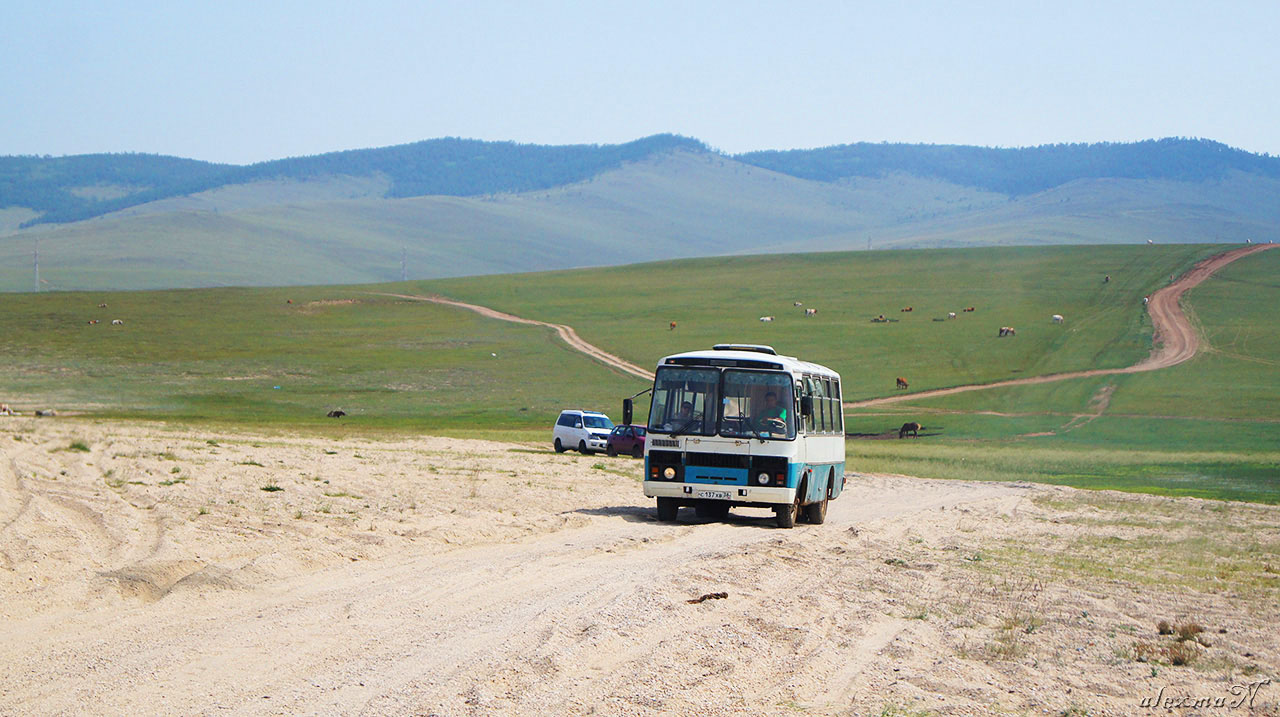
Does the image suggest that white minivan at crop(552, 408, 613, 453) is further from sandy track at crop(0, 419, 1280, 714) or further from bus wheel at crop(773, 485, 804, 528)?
bus wheel at crop(773, 485, 804, 528)

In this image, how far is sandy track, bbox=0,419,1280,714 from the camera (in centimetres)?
952

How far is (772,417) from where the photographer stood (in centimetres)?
2214

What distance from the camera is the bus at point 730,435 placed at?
21828 millimetres

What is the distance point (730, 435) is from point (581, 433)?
25.3 meters

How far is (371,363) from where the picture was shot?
83375mm

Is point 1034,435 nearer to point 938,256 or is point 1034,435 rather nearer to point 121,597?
point 121,597

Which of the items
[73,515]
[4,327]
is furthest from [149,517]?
[4,327]

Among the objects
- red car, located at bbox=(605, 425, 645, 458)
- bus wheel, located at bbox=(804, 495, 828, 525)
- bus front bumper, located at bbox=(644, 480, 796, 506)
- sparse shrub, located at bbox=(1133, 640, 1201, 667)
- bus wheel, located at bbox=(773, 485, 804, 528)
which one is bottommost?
red car, located at bbox=(605, 425, 645, 458)

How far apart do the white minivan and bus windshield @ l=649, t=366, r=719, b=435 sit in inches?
951

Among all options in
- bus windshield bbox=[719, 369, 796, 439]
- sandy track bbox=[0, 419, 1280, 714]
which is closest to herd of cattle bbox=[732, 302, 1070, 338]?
sandy track bbox=[0, 419, 1280, 714]

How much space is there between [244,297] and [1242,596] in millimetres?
120073

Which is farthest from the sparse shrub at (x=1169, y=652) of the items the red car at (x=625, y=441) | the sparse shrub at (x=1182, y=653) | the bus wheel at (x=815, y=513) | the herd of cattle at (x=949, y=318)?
the herd of cattle at (x=949, y=318)

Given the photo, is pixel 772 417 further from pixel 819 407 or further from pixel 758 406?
pixel 819 407

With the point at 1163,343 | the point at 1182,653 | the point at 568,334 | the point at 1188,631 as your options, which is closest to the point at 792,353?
the point at 568,334
